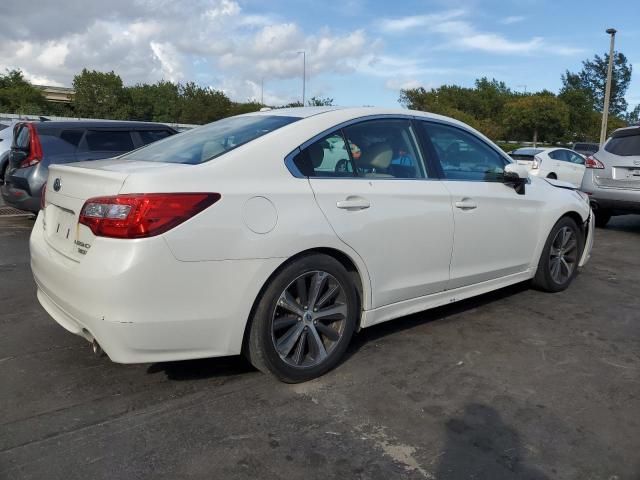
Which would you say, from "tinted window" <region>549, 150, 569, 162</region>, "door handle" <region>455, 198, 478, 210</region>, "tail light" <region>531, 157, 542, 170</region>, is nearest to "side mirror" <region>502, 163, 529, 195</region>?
"door handle" <region>455, 198, 478, 210</region>

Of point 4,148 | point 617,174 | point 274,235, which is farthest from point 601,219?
point 4,148

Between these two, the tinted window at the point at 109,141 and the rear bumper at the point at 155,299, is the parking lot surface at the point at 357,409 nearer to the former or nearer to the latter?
the rear bumper at the point at 155,299

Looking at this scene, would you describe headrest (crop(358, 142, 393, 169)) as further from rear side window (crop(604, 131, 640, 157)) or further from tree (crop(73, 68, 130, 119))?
tree (crop(73, 68, 130, 119))

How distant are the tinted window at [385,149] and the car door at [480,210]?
19 centimetres

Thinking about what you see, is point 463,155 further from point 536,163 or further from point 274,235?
point 536,163

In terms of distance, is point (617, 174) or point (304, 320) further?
point (617, 174)

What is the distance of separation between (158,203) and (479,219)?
2429 millimetres

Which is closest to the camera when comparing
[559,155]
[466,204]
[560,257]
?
[466,204]

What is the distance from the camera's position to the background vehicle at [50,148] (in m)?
7.91

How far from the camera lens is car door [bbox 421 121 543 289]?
4.12 metres

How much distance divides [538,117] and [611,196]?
4586 cm

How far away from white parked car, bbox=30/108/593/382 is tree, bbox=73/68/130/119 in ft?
226

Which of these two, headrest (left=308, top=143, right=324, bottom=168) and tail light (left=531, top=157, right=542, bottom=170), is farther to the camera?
tail light (left=531, top=157, right=542, bottom=170)

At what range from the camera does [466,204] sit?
13.5 ft
